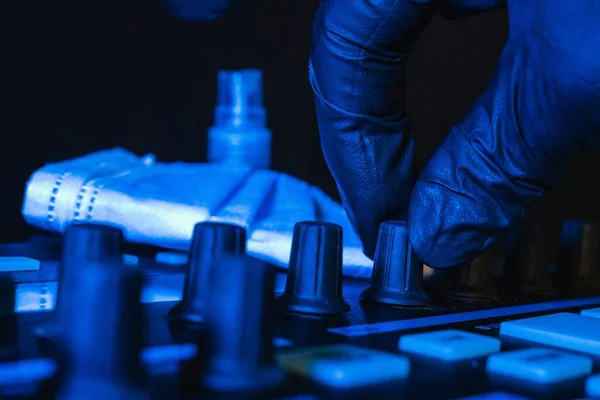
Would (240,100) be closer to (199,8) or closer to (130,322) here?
(199,8)

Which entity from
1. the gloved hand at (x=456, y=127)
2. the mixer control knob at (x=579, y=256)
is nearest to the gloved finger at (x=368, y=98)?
the gloved hand at (x=456, y=127)

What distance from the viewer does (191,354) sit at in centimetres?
43

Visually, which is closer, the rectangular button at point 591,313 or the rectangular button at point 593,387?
the rectangular button at point 593,387

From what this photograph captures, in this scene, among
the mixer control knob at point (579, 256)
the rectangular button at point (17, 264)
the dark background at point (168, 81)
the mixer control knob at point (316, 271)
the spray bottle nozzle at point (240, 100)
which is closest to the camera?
the mixer control knob at point (316, 271)

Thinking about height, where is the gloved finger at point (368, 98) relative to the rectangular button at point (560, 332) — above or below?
above

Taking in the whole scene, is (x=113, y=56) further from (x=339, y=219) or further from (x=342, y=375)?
(x=342, y=375)

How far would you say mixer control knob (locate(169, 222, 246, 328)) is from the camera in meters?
0.51

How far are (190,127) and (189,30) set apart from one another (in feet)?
0.53

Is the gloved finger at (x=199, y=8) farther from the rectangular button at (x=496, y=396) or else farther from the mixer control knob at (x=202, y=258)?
the rectangular button at (x=496, y=396)

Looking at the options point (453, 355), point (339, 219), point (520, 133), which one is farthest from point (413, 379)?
point (339, 219)

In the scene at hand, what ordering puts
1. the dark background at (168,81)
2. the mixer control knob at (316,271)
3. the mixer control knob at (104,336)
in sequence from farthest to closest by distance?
the dark background at (168,81)
the mixer control knob at (316,271)
the mixer control knob at (104,336)

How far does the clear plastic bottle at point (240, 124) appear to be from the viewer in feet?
3.94

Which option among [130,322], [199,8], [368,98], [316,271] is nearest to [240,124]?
[199,8]

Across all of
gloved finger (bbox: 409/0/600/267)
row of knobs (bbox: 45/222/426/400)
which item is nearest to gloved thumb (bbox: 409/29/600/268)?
gloved finger (bbox: 409/0/600/267)
